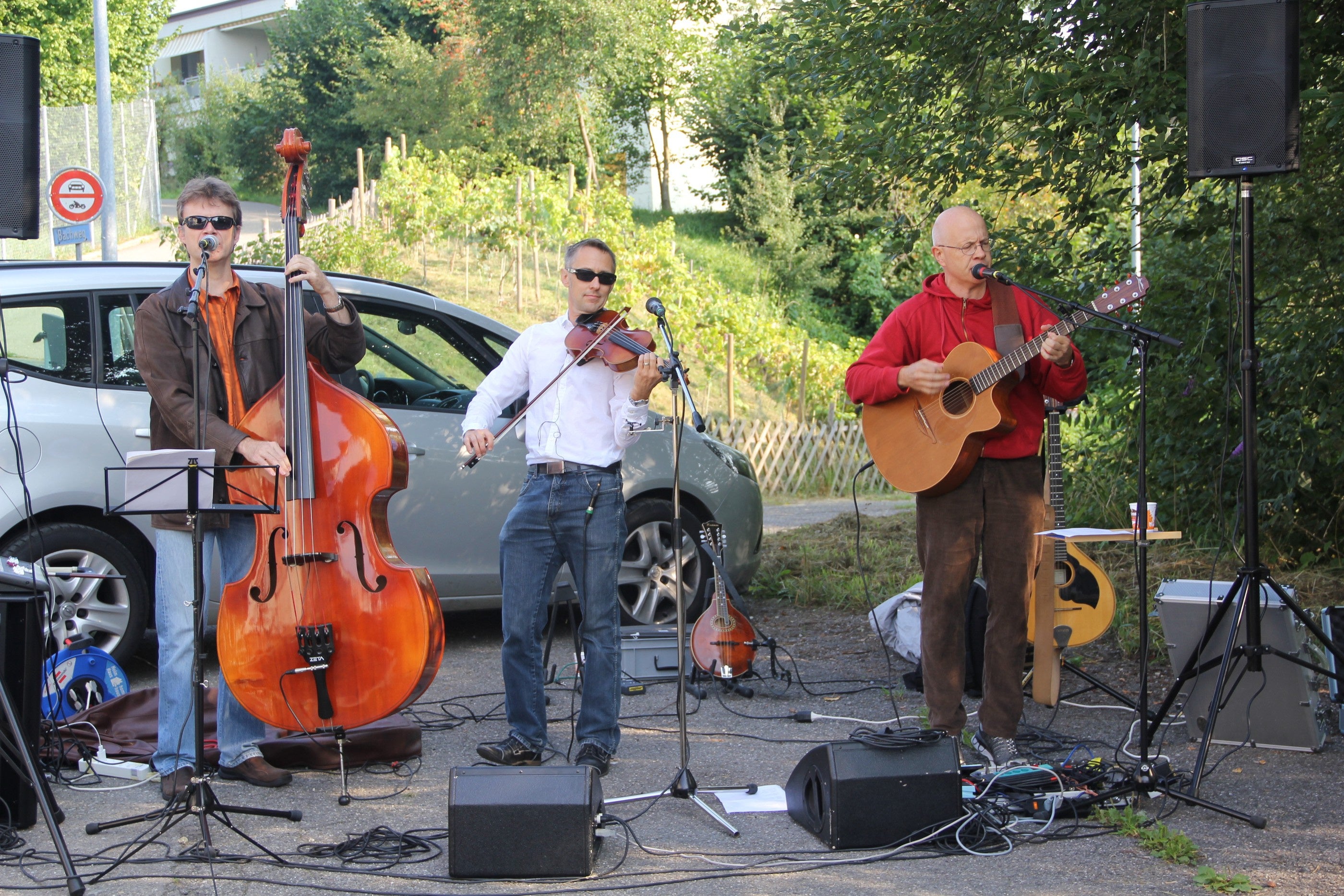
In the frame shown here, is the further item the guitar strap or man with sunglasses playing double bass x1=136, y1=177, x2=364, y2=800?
the guitar strap

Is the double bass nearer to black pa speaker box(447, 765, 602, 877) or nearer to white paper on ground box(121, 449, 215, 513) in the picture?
white paper on ground box(121, 449, 215, 513)

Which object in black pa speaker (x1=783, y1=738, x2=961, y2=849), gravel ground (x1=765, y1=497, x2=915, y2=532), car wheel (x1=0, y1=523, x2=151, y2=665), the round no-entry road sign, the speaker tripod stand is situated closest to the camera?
black pa speaker (x1=783, y1=738, x2=961, y2=849)

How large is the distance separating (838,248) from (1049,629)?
74.0 ft

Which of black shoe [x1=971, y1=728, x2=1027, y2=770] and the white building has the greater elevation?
the white building

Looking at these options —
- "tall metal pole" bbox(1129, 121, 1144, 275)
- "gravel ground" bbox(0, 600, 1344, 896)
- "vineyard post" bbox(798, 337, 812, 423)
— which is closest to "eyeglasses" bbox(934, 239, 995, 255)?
"tall metal pole" bbox(1129, 121, 1144, 275)

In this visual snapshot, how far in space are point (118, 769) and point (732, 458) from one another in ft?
12.1

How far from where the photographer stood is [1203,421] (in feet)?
23.2

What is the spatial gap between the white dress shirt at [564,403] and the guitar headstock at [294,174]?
0.89 meters

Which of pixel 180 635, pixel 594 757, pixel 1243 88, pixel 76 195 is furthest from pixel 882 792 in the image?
pixel 76 195

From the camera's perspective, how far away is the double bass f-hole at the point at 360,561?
4113mm

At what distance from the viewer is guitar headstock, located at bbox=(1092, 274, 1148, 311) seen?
13.1 feet

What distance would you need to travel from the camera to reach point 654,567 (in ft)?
21.2

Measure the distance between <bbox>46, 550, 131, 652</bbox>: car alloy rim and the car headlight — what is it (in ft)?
10.1

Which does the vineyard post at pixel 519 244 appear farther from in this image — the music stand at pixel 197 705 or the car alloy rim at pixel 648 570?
the music stand at pixel 197 705
